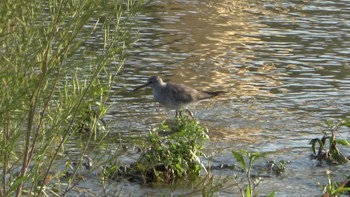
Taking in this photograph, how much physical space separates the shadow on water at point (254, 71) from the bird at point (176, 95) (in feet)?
0.68

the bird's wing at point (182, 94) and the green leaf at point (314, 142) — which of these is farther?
the bird's wing at point (182, 94)

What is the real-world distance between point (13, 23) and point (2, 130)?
633 millimetres

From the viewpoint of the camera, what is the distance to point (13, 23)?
5.70 metres

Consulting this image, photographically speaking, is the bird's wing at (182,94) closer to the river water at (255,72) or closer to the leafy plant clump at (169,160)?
the river water at (255,72)

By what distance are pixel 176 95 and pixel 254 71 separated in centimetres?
258

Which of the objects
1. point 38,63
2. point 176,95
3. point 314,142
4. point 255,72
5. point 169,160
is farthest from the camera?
point 255,72

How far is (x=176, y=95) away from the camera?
1286 centimetres

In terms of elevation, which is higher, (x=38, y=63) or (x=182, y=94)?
(x=38, y=63)

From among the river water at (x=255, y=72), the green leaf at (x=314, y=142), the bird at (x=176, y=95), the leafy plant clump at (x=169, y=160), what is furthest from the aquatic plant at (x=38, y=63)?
the bird at (x=176, y=95)

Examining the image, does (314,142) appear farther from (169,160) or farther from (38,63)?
(38,63)

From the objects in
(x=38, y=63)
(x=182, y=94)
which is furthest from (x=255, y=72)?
(x=38, y=63)

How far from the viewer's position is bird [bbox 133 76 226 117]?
12.8m

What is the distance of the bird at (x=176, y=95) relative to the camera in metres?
12.8

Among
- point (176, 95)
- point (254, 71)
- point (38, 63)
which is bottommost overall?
point (254, 71)
